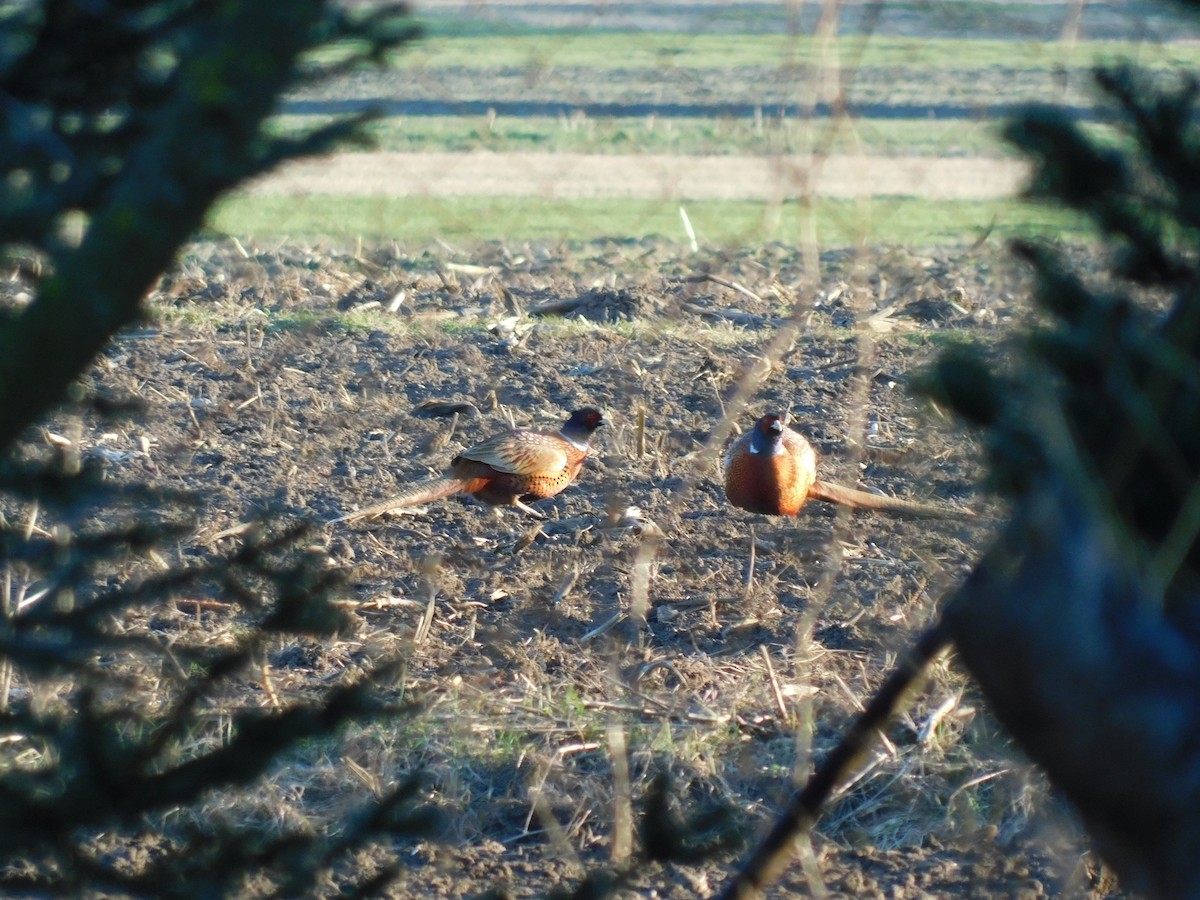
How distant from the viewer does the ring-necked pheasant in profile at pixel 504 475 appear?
5.21m

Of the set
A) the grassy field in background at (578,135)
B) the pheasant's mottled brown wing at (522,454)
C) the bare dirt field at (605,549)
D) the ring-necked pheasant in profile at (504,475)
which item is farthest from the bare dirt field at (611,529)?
the grassy field in background at (578,135)

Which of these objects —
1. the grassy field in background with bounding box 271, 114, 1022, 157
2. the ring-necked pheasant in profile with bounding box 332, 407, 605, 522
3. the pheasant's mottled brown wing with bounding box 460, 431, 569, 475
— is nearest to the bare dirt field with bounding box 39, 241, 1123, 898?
the ring-necked pheasant in profile with bounding box 332, 407, 605, 522

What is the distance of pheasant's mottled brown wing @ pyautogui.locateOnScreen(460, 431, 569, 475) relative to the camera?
523 centimetres

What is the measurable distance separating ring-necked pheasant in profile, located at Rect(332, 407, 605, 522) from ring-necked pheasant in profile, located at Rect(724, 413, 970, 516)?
2.61 feet

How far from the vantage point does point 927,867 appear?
2.95 metres

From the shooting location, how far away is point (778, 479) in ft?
16.6

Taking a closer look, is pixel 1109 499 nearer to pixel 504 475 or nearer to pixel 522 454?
pixel 522 454

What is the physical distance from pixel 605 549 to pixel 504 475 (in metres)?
0.71

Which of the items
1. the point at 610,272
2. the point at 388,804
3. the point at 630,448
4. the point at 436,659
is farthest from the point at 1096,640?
the point at 610,272

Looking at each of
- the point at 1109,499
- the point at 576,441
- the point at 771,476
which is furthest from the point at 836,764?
the point at 576,441

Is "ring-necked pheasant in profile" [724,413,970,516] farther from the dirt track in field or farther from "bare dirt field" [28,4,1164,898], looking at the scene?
the dirt track in field

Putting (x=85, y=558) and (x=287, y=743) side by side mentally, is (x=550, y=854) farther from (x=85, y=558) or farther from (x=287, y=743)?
(x=85, y=558)

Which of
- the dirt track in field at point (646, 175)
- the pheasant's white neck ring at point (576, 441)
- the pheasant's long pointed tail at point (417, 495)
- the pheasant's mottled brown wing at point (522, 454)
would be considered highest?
the dirt track in field at point (646, 175)

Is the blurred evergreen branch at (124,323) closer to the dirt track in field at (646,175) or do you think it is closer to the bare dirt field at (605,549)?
the dirt track in field at (646,175)
